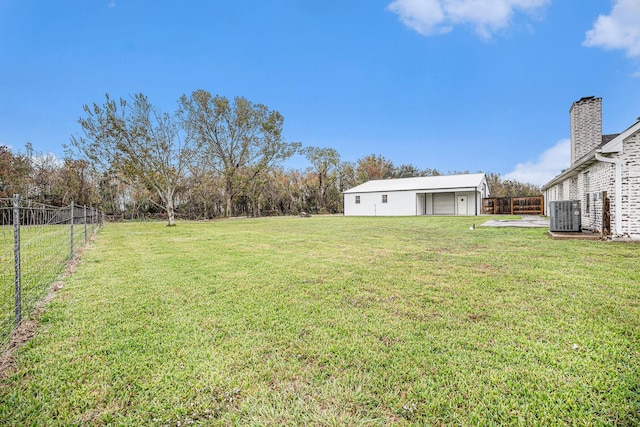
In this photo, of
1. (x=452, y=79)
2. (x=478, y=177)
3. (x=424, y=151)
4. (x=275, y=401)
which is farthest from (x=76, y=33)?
(x=424, y=151)

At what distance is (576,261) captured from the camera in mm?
4930

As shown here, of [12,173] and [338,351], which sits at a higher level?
[12,173]

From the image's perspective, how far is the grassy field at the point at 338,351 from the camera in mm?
1581

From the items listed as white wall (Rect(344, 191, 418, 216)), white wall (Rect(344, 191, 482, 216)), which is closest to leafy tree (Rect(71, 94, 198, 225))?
white wall (Rect(344, 191, 418, 216))

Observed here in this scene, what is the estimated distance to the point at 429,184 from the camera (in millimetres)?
25156

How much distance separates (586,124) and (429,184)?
1374 centimetres

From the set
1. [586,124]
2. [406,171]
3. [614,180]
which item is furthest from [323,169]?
[614,180]

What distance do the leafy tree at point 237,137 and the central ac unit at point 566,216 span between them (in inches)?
851

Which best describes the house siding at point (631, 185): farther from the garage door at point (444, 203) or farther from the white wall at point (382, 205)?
the garage door at point (444, 203)

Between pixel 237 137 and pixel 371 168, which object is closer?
pixel 237 137

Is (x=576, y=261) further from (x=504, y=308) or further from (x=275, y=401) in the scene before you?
(x=275, y=401)

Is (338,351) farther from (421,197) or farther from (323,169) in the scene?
(323,169)

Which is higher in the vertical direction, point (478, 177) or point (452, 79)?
point (452, 79)

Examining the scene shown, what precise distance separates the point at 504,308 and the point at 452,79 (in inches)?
883
